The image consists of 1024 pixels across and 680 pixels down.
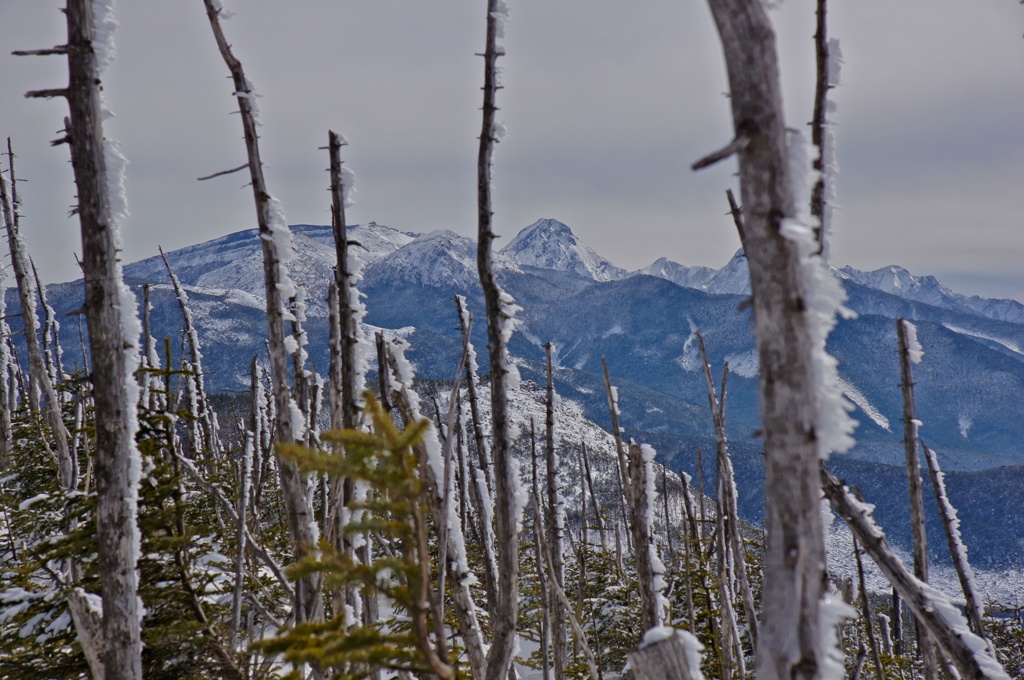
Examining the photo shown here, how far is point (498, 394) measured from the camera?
5227mm

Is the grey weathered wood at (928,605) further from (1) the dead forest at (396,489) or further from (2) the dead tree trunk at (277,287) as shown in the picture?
(2) the dead tree trunk at (277,287)

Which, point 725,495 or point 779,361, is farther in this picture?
point 725,495

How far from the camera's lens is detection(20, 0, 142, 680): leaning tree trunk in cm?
414

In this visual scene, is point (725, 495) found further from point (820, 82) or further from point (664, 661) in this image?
point (664, 661)

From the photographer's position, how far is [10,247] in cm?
1221

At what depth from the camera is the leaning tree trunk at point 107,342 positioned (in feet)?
13.6

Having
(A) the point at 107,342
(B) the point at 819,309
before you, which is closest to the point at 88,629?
(A) the point at 107,342

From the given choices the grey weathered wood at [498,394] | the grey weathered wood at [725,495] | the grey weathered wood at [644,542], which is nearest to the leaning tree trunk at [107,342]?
the grey weathered wood at [498,394]

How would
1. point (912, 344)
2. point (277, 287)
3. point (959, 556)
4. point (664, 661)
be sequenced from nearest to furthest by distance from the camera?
point (664, 661) < point (912, 344) < point (277, 287) < point (959, 556)

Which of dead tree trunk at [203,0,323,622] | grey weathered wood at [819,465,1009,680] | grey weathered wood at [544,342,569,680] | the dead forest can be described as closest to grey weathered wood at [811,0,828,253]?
the dead forest

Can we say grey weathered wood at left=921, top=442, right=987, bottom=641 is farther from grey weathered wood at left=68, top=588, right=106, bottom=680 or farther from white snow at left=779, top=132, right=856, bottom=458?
grey weathered wood at left=68, top=588, right=106, bottom=680

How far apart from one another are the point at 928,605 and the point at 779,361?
1735 millimetres

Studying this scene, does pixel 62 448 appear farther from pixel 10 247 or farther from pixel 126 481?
pixel 126 481

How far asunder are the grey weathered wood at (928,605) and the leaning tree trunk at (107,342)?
4.26 m
